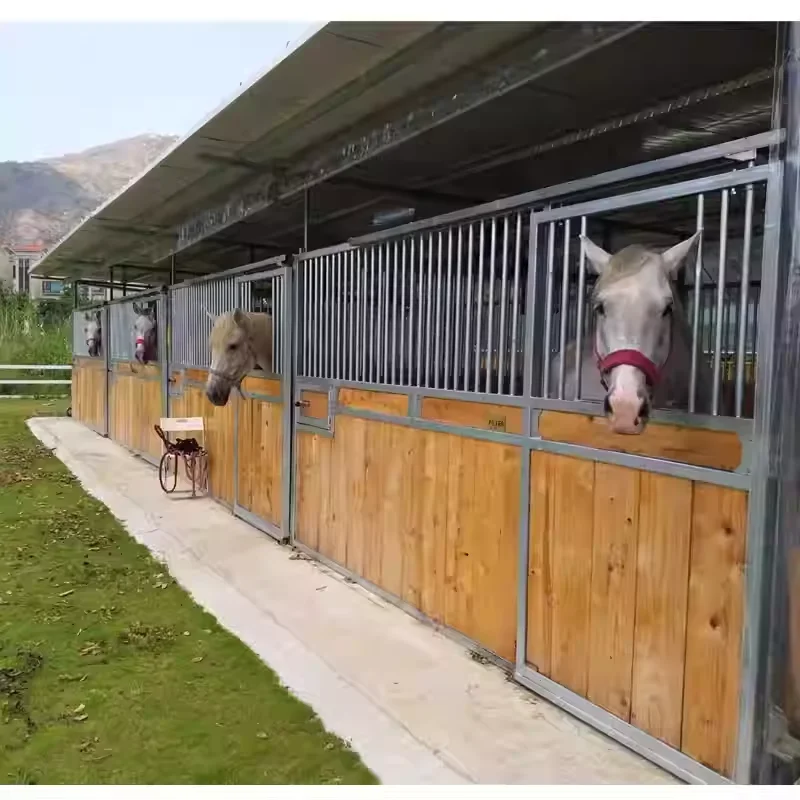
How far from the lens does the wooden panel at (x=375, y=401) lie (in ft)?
12.7

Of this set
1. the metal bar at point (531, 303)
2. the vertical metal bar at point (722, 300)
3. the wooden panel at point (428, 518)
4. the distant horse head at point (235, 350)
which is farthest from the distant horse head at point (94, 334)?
the vertical metal bar at point (722, 300)

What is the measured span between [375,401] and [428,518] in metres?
0.80

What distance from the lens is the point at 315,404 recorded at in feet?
15.8

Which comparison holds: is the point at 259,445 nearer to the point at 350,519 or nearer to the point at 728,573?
the point at 350,519

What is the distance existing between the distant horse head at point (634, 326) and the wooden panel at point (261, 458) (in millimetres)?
3378

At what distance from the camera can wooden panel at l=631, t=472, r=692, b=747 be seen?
2309 mm

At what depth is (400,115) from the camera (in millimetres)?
3752

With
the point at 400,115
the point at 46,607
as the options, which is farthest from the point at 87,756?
the point at 400,115

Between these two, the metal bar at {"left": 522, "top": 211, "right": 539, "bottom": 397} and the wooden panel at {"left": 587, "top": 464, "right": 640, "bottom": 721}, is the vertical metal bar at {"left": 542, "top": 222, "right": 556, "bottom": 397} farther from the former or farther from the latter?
the wooden panel at {"left": 587, "top": 464, "right": 640, "bottom": 721}

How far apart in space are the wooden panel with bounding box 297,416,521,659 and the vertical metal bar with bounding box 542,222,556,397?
0.37 metres

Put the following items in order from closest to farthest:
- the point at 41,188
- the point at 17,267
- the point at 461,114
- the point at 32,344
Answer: the point at 461,114 < the point at 32,344 < the point at 17,267 < the point at 41,188

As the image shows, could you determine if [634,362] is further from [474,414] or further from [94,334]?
[94,334]

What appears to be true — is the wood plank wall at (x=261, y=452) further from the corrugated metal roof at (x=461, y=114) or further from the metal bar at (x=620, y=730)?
the metal bar at (x=620, y=730)

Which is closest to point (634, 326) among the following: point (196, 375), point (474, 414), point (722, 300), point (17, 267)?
point (722, 300)
